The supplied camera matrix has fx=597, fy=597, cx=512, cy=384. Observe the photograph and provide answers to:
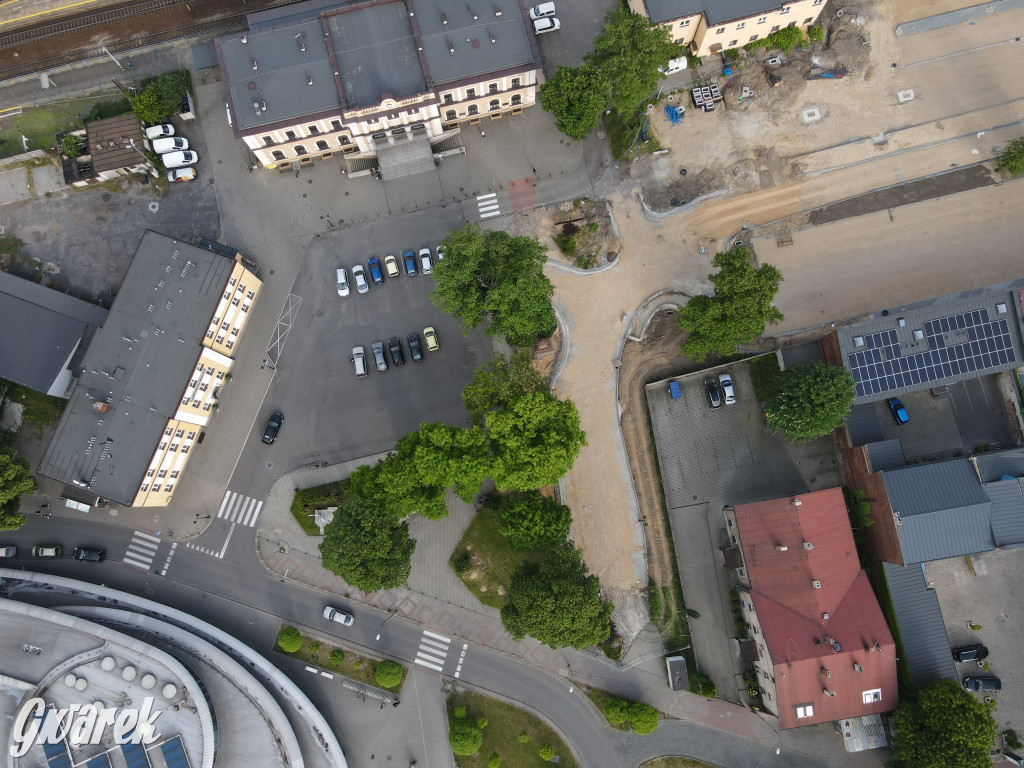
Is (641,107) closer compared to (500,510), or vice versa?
(500,510)

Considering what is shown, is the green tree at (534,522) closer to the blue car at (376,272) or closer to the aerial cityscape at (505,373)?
the aerial cityscape at (505,373)

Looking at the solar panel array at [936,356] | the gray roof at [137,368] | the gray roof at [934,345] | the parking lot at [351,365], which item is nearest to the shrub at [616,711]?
the parking lot at [351,365]

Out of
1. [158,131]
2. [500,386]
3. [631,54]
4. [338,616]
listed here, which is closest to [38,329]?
[158,131]

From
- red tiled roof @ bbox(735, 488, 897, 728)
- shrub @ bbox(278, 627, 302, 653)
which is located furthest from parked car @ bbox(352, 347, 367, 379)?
red tiled roof @ bbox(735, 488, 897, 728)

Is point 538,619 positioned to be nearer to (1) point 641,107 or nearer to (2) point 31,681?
(2) point 31,681

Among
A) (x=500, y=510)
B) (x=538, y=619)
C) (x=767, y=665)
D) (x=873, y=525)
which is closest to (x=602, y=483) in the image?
(x=500, y=510)

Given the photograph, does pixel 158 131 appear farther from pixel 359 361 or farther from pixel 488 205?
pixel 488 205
